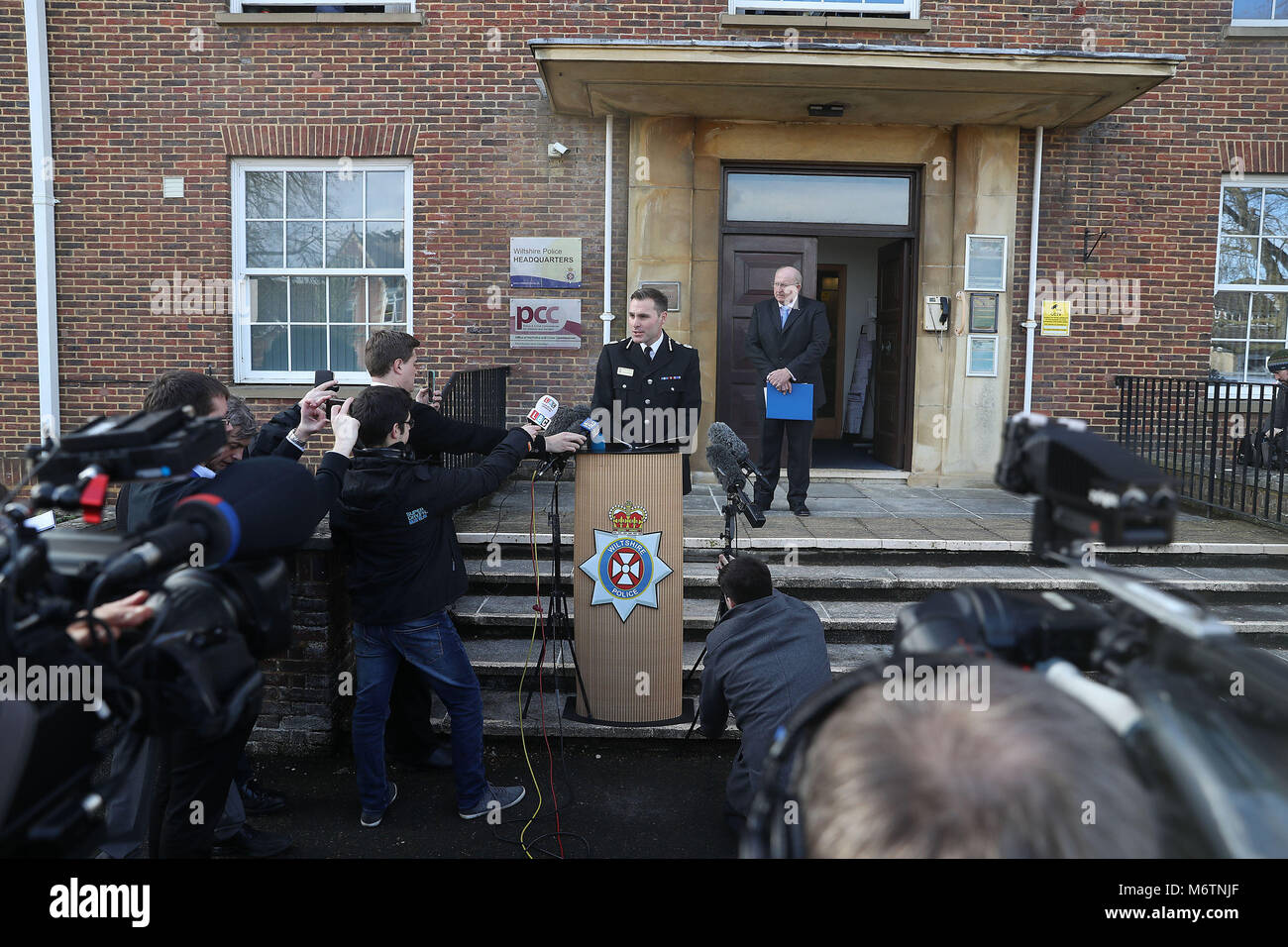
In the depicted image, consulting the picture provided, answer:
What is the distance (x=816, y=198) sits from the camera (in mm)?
9406

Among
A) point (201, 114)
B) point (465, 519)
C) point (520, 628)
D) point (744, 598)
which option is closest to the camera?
point (744, 598)

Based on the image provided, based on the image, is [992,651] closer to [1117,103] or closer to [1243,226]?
[1117,103]

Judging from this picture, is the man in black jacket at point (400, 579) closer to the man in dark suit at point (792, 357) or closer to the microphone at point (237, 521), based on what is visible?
the microphone at point (237, 521)

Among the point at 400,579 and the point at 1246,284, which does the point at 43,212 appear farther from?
the point at 1246,284

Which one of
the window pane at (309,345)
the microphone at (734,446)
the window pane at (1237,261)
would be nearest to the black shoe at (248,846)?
the microphone at (734,446)

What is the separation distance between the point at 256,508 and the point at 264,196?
27.9 feet

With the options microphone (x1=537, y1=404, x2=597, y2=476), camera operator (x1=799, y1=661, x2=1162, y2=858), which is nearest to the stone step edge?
microphone (x1=537, y1=404, x2=597, y2=476)

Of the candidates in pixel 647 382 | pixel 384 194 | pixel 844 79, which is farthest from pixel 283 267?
pixel 844 79

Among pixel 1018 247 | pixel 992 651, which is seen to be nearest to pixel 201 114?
pixel 1018 247

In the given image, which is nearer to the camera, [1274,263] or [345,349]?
[1274,263]

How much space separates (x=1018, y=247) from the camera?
30.4ft

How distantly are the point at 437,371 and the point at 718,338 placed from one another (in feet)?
9.23

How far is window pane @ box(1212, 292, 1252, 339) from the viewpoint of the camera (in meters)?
9.55

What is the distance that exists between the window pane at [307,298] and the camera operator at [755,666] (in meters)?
7.15
